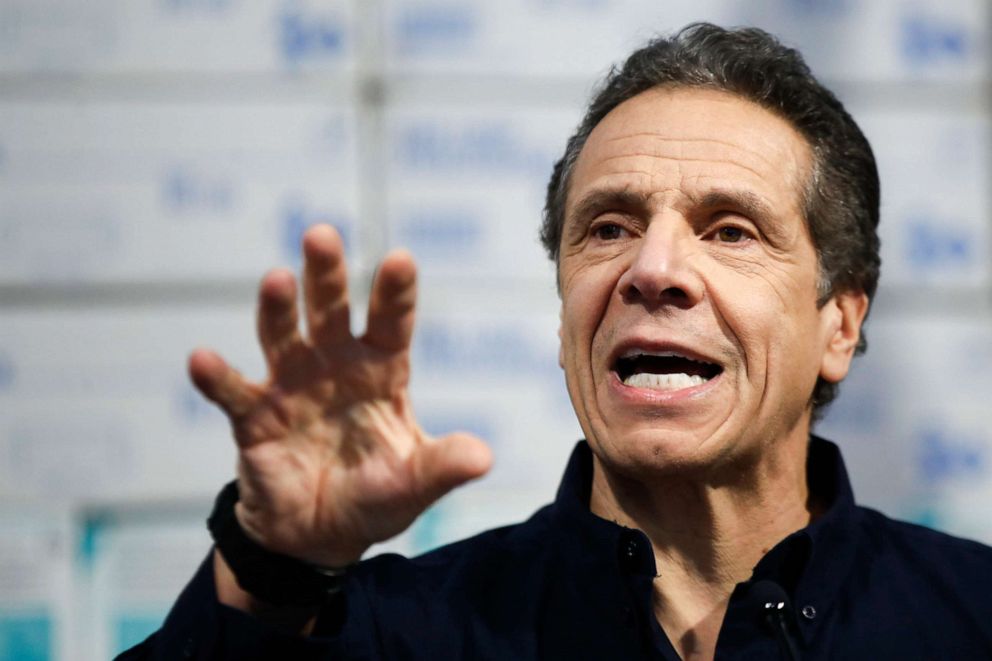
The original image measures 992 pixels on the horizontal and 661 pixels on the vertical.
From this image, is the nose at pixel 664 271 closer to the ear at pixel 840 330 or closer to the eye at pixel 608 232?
the eye at pixel 608 232

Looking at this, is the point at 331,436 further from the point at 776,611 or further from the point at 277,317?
the point at 776,611

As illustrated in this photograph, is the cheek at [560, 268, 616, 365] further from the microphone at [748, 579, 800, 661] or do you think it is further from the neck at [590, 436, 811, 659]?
the microphone at [748, 579, 800, 661]

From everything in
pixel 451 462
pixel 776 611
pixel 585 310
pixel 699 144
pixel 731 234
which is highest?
pixel 699 144

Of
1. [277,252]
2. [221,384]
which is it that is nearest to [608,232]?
[221,384]

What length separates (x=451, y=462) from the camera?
1.29 metres

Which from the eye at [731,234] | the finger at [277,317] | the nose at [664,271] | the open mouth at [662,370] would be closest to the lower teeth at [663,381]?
the open mouth at [662,370]

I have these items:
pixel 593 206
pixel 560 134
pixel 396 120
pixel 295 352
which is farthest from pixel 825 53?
pixel 295 352

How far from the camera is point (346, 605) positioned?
4.75 ft

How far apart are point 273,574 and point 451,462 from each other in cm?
26

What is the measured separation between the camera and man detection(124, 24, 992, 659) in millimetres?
1369

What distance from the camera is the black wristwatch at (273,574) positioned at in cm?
137

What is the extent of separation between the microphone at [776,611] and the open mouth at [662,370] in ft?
1.04

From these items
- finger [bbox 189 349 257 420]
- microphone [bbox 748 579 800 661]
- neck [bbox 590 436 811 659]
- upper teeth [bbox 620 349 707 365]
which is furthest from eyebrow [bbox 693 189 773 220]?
finger [bbox 189 349 257 420]

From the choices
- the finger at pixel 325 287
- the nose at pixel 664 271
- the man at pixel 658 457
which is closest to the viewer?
the finger at pixel 325 287
